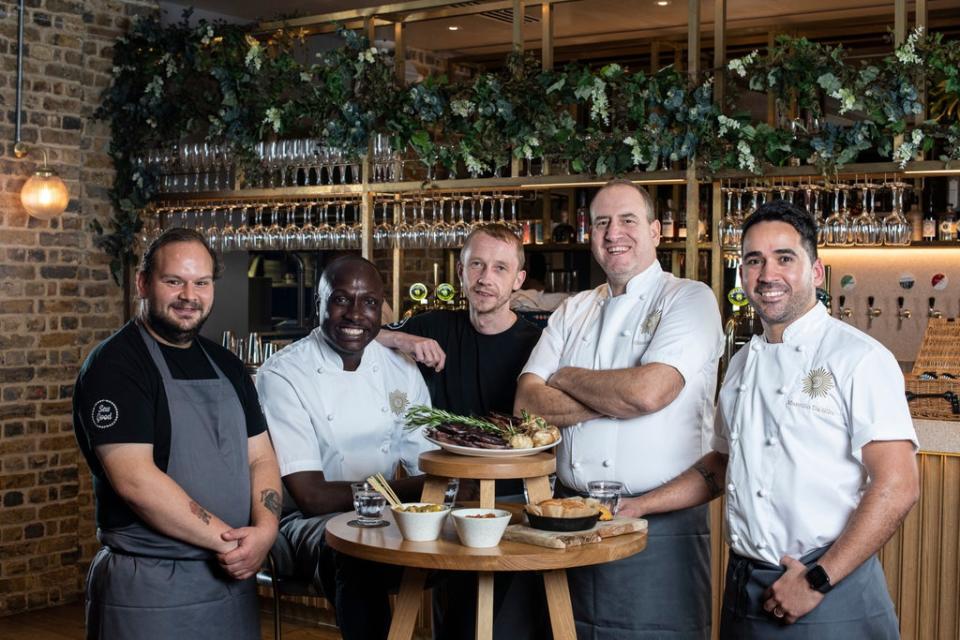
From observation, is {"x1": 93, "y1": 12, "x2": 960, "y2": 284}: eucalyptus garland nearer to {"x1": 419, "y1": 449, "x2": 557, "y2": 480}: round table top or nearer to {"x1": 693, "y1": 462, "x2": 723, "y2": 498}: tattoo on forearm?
{"x1": 693, "y1": 462, "x2": 723, "y2": 498}: tattoo on forearm

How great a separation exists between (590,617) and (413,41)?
6889mm

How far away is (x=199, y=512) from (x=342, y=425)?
95cm

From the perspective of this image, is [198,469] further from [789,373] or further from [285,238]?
[285,238]

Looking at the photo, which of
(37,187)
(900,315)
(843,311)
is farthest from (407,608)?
(900,315)

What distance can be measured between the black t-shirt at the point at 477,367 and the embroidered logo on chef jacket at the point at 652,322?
2.37 feet

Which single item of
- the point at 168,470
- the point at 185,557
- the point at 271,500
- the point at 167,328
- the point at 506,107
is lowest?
the point at 185,557

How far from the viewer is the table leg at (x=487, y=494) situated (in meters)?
3.19

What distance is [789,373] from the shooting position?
9.56ft

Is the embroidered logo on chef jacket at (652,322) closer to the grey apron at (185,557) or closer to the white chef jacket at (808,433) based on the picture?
the white chef jacket at (808,433)

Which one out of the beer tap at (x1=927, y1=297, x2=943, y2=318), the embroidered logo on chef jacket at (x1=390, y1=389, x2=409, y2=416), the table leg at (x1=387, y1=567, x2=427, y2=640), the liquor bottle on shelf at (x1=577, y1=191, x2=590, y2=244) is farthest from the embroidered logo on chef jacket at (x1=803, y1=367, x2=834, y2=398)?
the beer tap at (x1=927, y1=297, x2=943, y2=318)

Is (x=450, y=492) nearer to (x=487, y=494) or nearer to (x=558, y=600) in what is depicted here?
(x=487, y=494)

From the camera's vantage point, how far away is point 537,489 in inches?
128

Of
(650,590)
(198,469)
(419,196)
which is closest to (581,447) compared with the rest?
(650,590)

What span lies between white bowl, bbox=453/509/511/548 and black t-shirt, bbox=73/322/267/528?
862 millimetres
